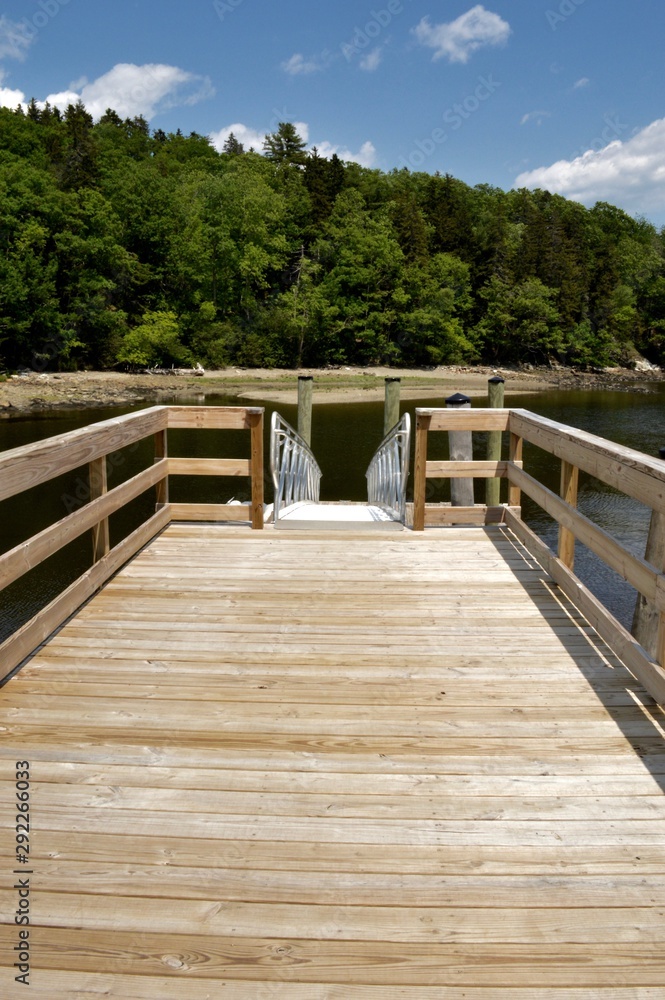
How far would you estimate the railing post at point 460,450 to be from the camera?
8305mm

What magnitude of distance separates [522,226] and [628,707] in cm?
7400

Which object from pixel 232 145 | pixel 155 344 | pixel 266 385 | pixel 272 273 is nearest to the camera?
pixel 266 385

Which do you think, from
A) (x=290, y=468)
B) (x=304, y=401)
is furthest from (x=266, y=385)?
(x=290, y=468)

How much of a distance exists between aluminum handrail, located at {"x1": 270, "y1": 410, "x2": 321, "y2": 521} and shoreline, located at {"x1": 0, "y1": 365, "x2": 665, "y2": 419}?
20.9 meters

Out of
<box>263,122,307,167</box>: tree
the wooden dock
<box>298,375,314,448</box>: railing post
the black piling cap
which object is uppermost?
<box>263,122,307,167</box>: tree

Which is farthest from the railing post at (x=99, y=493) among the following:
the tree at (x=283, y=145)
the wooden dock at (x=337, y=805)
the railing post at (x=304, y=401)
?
the tree at (x=283, y=145)

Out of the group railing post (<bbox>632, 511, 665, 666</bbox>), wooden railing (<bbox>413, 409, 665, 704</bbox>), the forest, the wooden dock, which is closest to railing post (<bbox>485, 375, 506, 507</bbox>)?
railing post (<bbox>632, 511, 665, 666</bbox>)

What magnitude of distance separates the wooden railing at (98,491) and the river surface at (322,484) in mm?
5357

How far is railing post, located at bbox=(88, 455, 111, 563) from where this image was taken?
180 inches

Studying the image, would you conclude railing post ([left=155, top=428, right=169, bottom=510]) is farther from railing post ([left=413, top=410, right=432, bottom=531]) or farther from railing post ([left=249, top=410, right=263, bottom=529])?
railing post ([left=413, top=410, right=432, bottom=531])

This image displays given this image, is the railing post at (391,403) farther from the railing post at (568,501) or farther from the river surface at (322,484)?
the railing post at (568,501)

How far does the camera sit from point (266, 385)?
42375mm

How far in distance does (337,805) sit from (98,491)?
2.84 m

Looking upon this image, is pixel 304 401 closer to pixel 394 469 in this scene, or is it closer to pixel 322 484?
A: pixel 322 484
